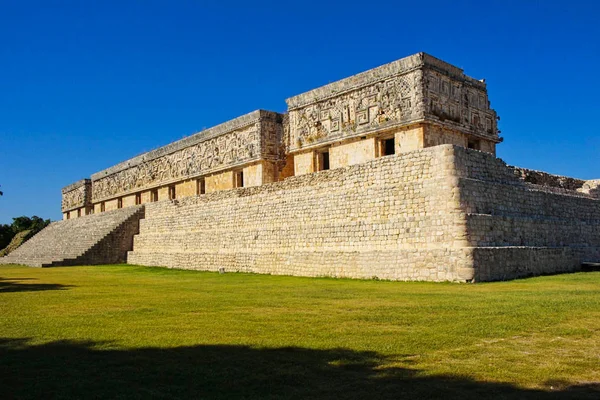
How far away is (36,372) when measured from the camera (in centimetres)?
379

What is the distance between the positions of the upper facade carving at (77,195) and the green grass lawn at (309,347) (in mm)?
32169

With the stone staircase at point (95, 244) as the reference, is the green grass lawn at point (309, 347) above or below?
below

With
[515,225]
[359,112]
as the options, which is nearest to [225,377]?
[515,225]

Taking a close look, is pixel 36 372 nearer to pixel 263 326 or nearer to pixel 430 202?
pixel 263 326

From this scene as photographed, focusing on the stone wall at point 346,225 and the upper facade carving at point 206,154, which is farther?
the upper facade carving at point 206,154

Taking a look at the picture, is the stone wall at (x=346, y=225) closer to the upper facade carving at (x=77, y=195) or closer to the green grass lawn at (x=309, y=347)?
the green grass lawn at (x=309, y=347)

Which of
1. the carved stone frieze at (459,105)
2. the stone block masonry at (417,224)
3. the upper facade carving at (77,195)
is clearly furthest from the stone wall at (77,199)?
the carved stone frieze at (459,105)

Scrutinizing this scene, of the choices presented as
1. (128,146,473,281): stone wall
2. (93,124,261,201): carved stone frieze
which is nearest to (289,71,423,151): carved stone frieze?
(128,146,473,281): stone wall

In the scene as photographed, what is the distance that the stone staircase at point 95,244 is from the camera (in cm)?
2281

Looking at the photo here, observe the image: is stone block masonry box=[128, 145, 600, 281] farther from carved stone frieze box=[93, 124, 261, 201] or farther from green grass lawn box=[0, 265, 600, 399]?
carved stone frieze box=[93, 124, 261, 201]

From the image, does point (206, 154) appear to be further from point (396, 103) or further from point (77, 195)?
point (77, 195)

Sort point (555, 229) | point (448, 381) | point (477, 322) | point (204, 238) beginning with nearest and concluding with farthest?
point (448, 381)
point (477, 322)
point (555, 229)
point (204, 238)

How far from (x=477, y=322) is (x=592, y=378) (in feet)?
6.73

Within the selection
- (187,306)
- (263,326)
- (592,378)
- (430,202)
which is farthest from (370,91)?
(592,378)
